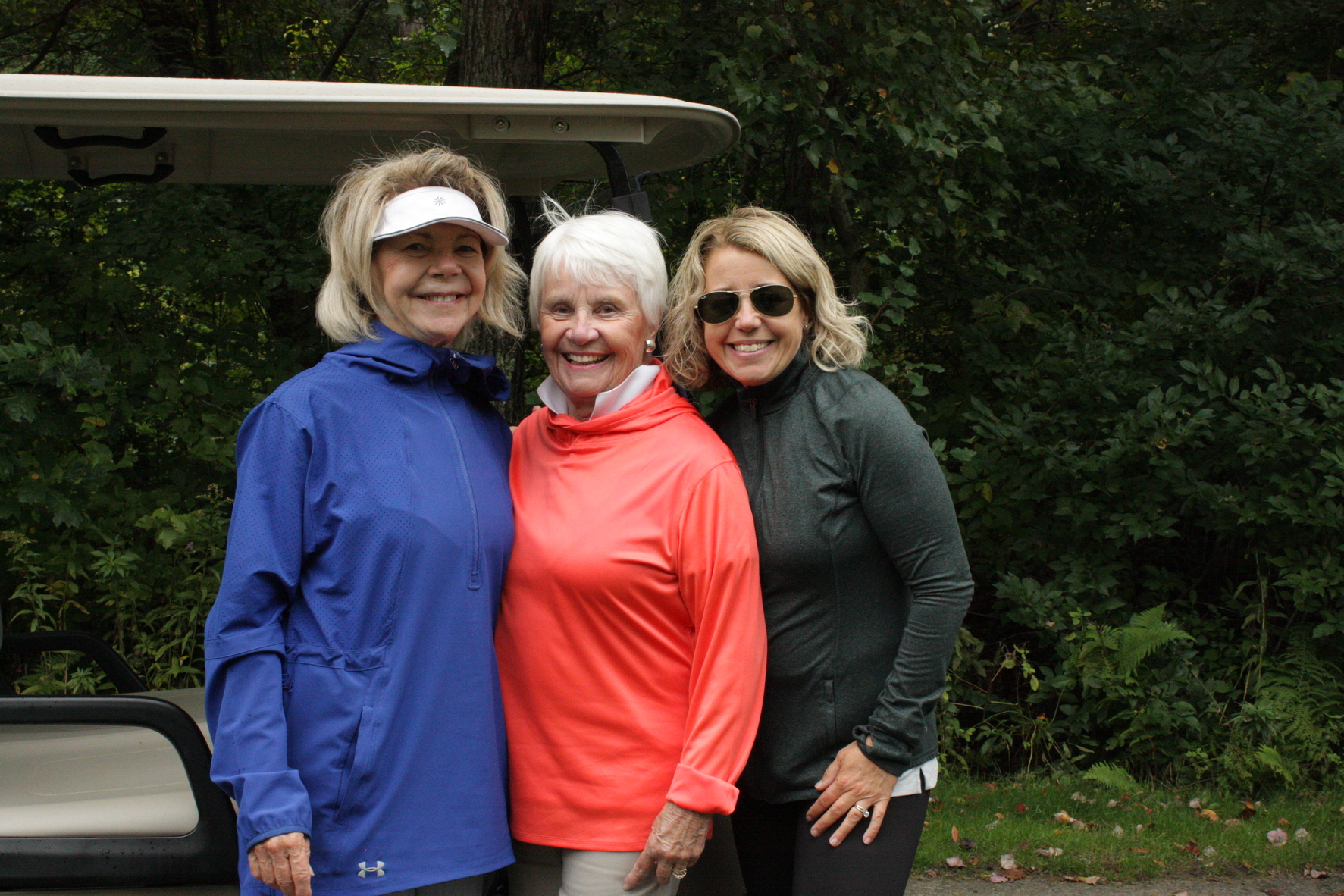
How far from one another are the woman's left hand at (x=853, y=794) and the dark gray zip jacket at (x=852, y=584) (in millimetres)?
26

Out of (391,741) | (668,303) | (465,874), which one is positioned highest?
(668,303)

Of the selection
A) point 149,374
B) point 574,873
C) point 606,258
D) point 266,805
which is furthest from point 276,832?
point 149,374

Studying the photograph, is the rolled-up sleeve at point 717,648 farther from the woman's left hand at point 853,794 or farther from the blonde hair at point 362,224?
the blonde hair at point 362,224

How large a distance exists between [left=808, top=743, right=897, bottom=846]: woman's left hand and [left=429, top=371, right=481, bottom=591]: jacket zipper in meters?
0.73

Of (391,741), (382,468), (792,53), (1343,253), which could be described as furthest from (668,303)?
(1343,253)

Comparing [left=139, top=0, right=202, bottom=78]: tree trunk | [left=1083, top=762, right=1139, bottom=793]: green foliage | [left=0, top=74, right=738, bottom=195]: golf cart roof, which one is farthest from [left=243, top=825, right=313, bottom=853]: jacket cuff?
→ [left=139, top=0, right=202, bottom=78]: tree trunk

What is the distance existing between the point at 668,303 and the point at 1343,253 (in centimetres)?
435

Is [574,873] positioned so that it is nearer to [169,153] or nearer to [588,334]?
[588,334]

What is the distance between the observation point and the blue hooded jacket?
168cm

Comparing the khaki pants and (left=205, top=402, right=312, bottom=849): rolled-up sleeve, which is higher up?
(left=205, top=402, right=312, bottom=849): rolled-up sleeve

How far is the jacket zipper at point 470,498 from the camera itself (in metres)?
1.84

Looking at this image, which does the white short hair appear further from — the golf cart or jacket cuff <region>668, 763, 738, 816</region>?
jacket cuff <region>668, 763, 738, 816</region>

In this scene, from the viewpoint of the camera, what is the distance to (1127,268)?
5957 millimetres

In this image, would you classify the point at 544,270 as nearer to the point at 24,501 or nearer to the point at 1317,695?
the point at 24,501
